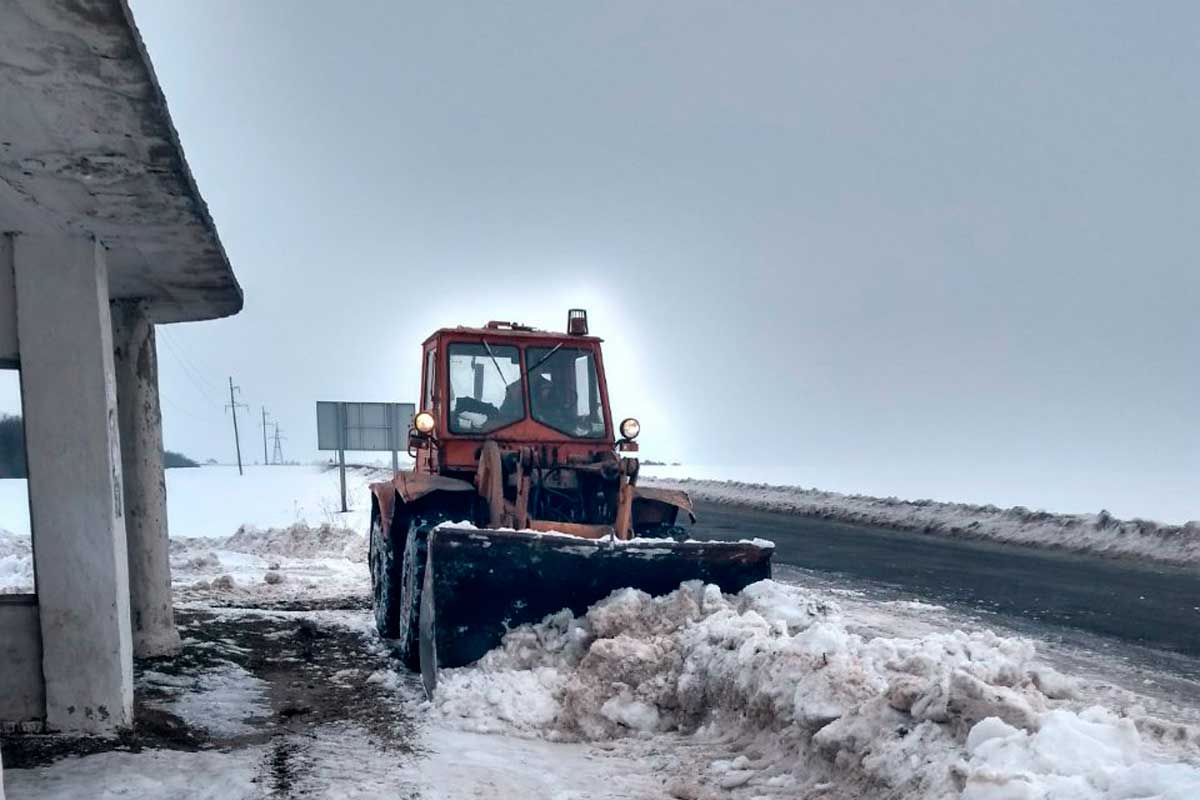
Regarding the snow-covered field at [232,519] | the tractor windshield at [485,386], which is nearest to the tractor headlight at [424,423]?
the tractor windshield at [485,386]

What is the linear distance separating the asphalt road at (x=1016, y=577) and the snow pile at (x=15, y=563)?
9368mm

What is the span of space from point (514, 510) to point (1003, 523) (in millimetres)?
12297

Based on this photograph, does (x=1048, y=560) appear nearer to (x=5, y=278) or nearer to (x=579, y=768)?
(x=579, y=768)

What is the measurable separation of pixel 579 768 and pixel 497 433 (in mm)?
3633

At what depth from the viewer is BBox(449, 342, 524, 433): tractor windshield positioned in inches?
315

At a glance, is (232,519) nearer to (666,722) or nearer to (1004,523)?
(1004,523)

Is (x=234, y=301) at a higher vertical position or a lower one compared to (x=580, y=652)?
higher

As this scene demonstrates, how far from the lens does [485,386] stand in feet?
26.6

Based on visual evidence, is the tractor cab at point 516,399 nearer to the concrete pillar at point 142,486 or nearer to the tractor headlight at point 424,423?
the tractor headlight at point 424,423

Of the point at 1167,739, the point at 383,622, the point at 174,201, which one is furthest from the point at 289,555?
the point at 1167,739

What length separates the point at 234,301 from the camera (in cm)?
727

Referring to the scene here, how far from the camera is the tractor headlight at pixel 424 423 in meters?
7.62

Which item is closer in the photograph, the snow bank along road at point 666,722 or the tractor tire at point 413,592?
the snow bank along road at point 666,722

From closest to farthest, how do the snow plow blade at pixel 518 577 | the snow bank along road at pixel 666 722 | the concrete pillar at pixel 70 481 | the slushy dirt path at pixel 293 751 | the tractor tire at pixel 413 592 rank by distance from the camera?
the snow bank along road at pixel 666 722 → the slushy dirt path at pixel 293 751 → the concrete pillar at pixel 70 481 → the snow plow blade at pixel 518 577 → the tractor tire at pixel 413 592
